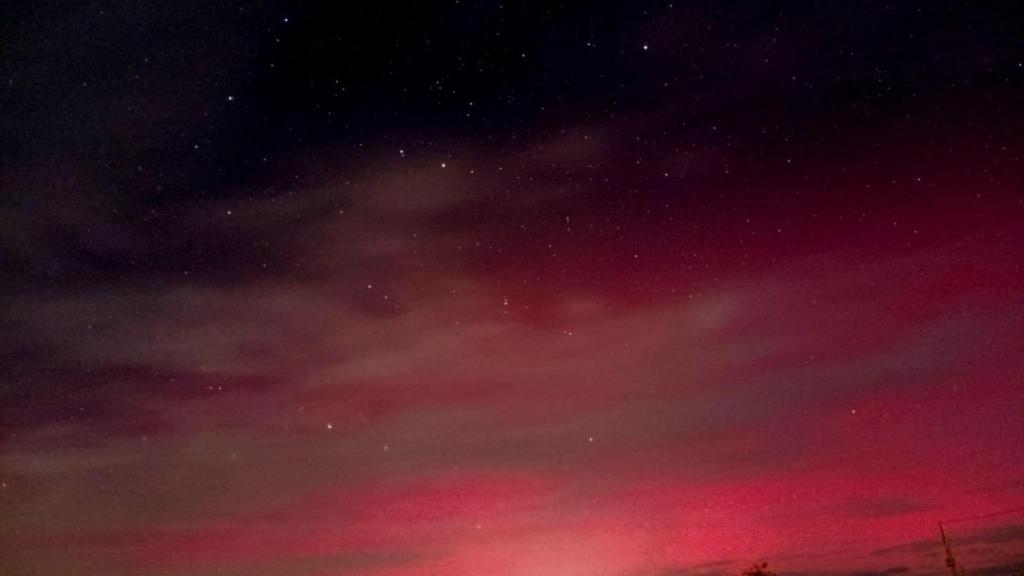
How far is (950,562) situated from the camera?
4034cm

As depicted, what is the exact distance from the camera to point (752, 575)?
181 ft

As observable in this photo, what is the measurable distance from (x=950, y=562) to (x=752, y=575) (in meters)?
18.6

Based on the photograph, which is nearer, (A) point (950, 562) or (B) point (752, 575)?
(A) point (950, 562)
